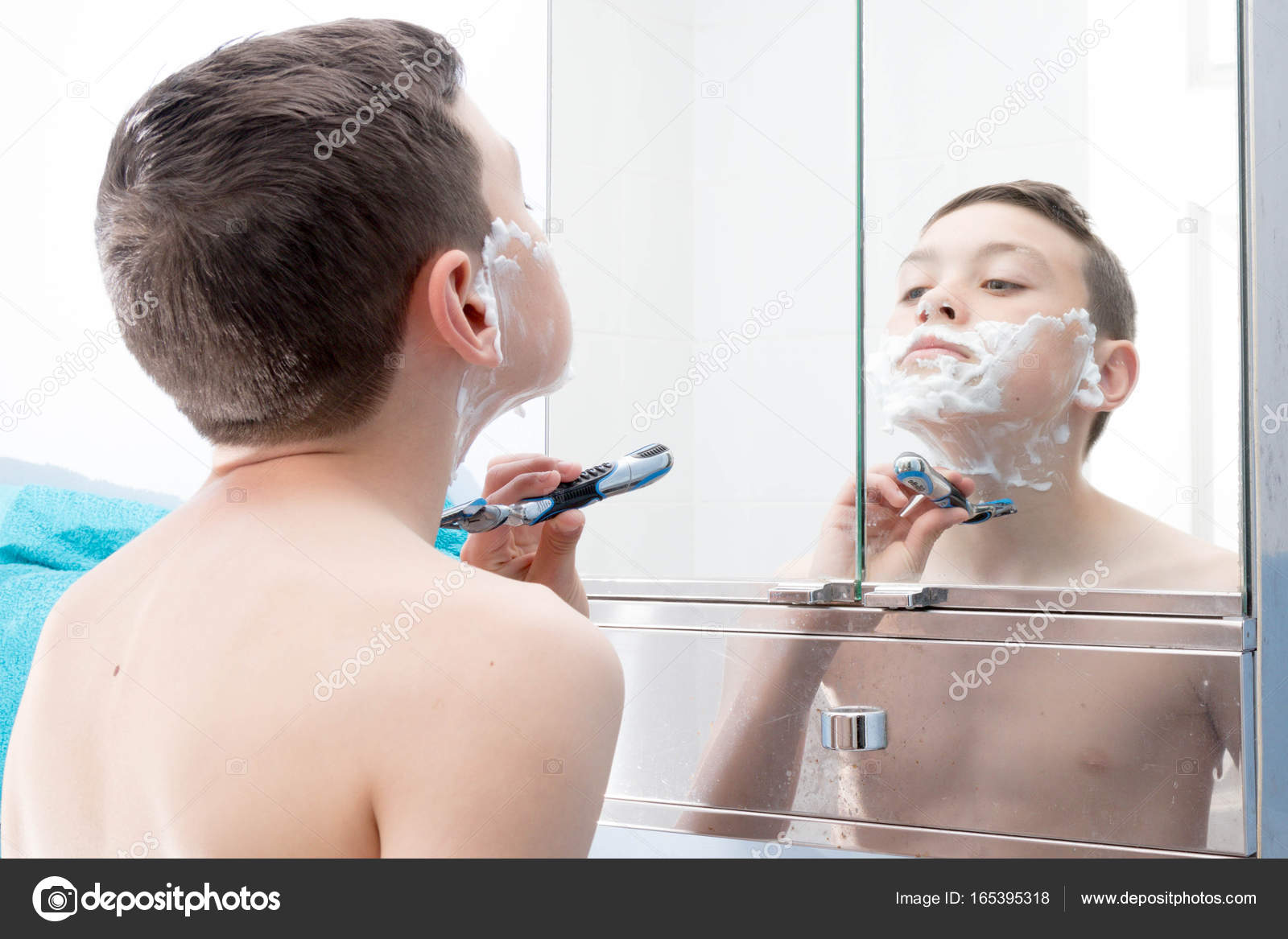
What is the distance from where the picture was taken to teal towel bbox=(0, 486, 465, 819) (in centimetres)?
104

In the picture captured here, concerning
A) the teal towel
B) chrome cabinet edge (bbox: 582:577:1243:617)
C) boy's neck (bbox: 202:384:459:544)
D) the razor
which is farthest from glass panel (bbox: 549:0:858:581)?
boy's neck (bbox: 202:384:459:544)

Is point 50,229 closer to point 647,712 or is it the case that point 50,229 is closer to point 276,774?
point 647,712

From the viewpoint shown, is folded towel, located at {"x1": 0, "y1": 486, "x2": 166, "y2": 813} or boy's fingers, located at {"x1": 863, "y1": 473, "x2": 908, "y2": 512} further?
folded towel, located at {"x1": 0, "y1": 486, "x2": 166, "y2": 813}

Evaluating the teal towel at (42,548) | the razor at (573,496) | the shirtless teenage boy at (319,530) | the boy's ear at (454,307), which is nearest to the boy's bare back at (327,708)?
the shirtless teenage boy at (319,530)

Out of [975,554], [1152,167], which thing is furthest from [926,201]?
[975,554]

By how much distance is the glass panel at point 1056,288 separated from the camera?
0.71 meters

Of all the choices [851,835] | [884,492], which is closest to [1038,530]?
[884,492]

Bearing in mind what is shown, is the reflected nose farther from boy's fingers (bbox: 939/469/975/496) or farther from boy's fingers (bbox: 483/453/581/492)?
boy's fingers (bbox: 483/453/581/492)

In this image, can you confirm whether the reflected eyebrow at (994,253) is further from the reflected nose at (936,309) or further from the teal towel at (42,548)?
the teal towel at (42,548)

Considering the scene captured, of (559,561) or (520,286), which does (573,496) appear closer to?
(559,561)

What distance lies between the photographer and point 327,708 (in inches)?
18.6

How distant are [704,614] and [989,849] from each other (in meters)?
0.27

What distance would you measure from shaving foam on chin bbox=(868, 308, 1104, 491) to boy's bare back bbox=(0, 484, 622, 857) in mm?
376

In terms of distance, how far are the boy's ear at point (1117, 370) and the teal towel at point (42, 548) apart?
0.62 meters
